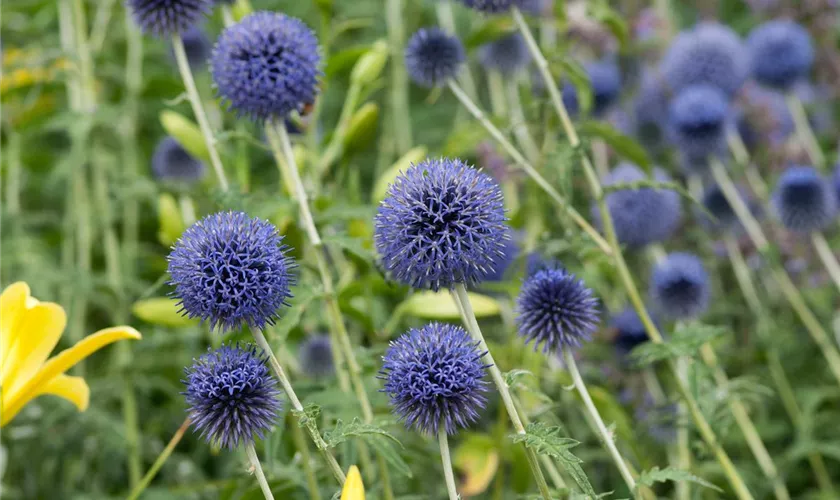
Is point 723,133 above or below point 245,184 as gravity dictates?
above

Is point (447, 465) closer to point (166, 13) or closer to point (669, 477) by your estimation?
point (669, 477)

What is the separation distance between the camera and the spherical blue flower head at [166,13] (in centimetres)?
163

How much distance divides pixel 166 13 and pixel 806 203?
165 cm

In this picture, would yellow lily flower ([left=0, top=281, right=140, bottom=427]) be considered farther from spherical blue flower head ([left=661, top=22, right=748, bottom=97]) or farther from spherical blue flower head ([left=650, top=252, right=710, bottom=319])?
spherical blue flower head ([left=661, top=22, right=748, bottom=97])

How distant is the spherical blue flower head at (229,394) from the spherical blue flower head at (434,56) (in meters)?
0.91

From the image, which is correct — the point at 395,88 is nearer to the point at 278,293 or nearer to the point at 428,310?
the point at 428,310

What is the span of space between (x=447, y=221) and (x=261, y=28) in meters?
0.59

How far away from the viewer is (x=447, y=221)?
3.51 ft

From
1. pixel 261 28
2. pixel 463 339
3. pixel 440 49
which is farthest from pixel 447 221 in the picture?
pixel 440 49

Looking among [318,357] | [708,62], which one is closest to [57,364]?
[318,357]

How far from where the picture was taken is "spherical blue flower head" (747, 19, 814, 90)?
2.73 metres

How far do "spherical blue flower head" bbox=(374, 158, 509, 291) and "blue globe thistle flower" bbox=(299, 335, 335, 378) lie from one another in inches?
43.6

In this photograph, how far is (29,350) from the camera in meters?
0.93

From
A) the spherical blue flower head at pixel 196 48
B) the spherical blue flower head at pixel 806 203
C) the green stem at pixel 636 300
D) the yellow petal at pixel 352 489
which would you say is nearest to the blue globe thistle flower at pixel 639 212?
the spherical blue flower head at pixel 806 203
